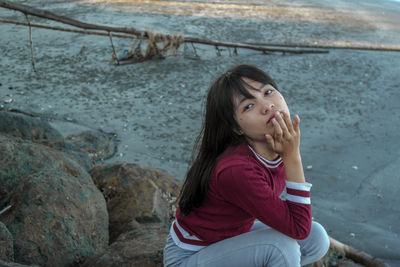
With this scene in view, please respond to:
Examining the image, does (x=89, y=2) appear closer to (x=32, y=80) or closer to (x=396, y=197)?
(x=32, y=80)

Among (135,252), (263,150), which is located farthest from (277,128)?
(135,252)

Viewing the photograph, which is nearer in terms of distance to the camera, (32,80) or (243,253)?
(243,253)

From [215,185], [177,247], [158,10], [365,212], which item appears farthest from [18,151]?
[158,10]

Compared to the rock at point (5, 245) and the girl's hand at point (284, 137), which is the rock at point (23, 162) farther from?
the girl's hand at point (284, 137)

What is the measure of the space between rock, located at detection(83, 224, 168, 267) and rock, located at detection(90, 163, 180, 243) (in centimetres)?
33

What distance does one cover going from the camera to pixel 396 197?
155 inches

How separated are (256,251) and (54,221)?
42.3 inches

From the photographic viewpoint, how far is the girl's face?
5.65 feet

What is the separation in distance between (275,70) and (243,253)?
5618 millimetres

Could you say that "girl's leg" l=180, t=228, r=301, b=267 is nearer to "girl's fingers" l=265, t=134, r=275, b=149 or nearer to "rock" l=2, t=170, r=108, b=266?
"girl's fingers" l=265, t=134, r=275, b=149

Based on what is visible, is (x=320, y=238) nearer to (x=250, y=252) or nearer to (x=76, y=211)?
(x=250, y=252)

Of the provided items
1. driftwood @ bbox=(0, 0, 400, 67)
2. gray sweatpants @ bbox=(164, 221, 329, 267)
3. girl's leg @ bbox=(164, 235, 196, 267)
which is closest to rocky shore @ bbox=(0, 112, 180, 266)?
girl's leg @ bbox=(164, 235, 196, 267)

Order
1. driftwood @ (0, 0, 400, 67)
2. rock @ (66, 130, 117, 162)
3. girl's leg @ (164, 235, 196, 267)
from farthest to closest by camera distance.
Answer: driftwood @ (0, 0, 400, 67) < rock @ (66, 130, 117, 162) < girl's leg @ (164, 235, 196, 267)

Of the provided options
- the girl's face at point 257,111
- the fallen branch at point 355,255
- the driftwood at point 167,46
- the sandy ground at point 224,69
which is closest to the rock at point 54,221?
the girl's face at point 257,111
